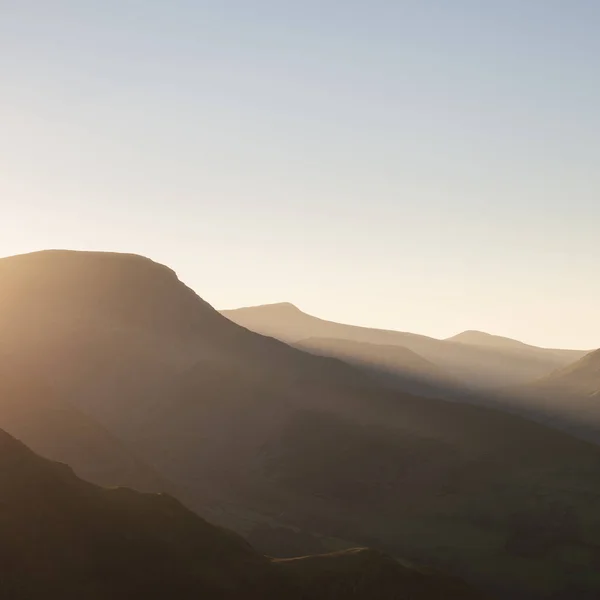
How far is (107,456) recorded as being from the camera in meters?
76.4

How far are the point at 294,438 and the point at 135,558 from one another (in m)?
69.9

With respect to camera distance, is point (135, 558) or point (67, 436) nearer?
point (135, 558)

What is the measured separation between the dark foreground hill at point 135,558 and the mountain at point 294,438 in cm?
2309

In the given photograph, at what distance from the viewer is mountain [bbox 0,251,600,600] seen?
6888 cm

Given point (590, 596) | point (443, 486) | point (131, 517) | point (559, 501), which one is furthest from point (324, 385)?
point (131, 517)

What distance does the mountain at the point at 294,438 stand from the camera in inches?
2712

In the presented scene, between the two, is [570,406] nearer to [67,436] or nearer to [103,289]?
[103,289]

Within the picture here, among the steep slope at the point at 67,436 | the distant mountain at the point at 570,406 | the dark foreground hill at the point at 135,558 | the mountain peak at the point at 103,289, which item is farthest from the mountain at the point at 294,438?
the distant mountain at the point at 570,406

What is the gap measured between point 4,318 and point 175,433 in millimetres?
40432

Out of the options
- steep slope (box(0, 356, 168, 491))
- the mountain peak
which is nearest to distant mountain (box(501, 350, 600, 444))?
the mountain peak

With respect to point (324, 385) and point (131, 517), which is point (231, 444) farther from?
point (131, 517)

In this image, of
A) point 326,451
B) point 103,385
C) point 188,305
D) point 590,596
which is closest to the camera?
point 590,596

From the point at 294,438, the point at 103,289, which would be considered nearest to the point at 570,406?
the point at 294,438

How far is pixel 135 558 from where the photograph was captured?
34531 millimetres
